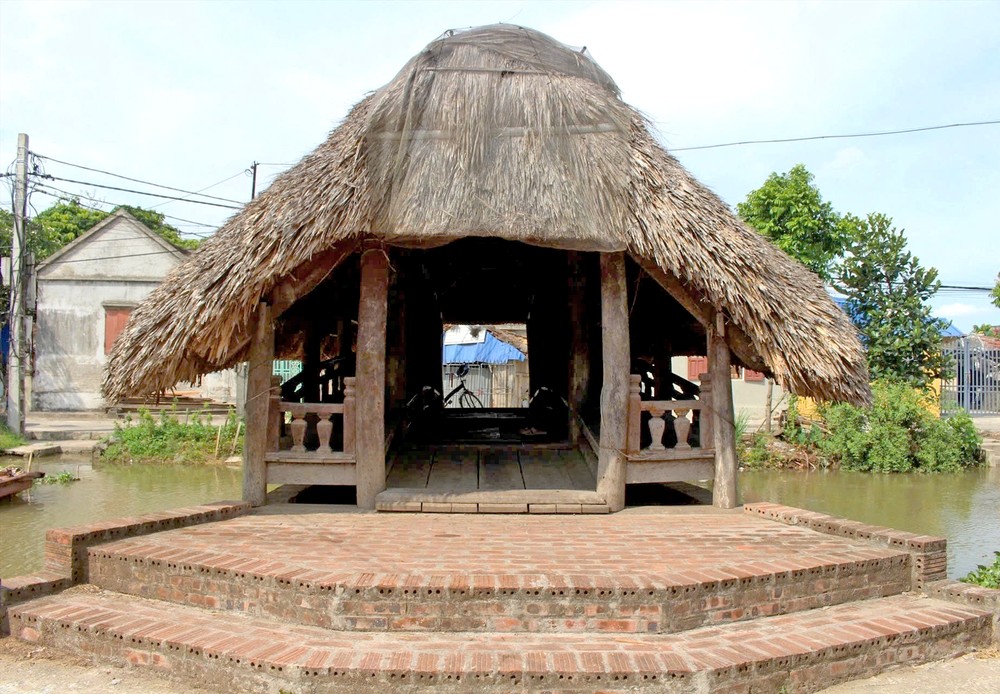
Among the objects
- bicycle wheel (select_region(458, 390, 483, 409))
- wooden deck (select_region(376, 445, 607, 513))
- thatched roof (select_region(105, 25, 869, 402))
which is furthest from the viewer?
bicycle wheel (select_region(458, 390, 483, 409))

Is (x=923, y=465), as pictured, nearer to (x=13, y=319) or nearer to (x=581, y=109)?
(x=581, y=109)

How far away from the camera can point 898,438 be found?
566 inches

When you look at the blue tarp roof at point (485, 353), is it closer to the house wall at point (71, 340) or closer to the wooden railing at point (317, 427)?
the house wall at point (71, 340)

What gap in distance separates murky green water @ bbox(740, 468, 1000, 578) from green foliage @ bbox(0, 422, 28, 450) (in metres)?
13.0

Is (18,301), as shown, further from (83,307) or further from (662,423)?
(662,423)

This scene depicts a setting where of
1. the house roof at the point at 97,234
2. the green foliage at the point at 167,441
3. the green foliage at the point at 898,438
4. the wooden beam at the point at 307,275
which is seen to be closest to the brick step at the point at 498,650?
the wooden beam at the point at 307,275

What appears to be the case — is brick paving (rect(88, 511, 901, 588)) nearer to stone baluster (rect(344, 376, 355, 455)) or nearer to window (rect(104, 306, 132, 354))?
stone baluster (rect(344, 376, 355, 455))

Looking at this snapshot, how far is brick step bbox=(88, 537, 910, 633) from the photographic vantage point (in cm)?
424

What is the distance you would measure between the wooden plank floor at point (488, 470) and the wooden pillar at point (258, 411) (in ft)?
3.54

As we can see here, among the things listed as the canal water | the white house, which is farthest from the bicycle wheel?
the white house

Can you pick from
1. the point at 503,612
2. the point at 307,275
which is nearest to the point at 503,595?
the point at 503,612

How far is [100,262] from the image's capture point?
2106 centimetres

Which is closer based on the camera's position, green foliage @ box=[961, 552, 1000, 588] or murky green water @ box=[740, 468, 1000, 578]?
green foliage @ box=[961, 552, 1000, 588]

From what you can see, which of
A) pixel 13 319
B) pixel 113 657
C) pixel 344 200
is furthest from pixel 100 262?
pixel 113 657
